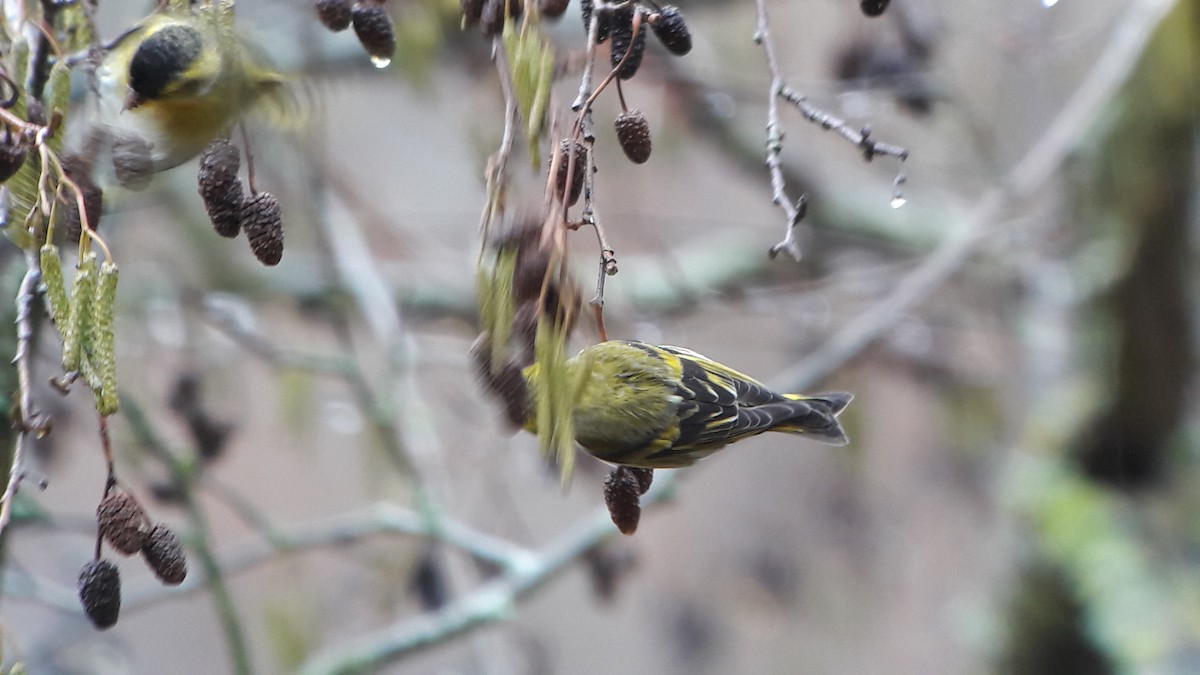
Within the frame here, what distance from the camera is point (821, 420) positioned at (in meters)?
1.60

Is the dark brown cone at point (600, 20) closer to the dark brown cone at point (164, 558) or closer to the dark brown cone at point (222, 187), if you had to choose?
the dark brown cone at point (222, 187)

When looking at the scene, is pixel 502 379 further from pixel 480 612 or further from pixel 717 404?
pixel 480 612

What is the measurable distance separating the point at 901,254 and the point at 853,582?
230cm

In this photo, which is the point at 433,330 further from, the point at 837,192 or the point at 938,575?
the point at 938,575

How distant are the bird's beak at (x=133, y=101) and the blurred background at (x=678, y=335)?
0.18 m

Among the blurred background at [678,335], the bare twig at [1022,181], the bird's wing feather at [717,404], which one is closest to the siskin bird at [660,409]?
the bird's wing feather at [717,404]

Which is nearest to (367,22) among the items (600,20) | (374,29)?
(374,29)

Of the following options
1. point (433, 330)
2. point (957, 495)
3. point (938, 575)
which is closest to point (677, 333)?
point (433, 330)

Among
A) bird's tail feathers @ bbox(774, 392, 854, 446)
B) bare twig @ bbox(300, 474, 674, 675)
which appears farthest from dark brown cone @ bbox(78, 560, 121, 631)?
bare twig @ bbox(300, 474, 674, 675)

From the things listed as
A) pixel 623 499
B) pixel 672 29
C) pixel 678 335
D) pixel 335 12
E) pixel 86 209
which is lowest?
pixel 678 335

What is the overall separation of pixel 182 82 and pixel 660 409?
663 mm

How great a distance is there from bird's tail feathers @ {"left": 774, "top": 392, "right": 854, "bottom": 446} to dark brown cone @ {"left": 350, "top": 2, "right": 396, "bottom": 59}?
0.84 m

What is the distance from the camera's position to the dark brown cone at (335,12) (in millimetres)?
1026

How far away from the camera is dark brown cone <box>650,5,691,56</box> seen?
91cm
